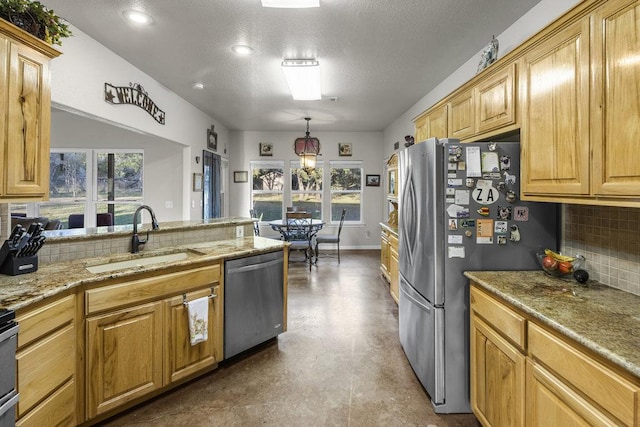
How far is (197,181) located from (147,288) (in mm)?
3602

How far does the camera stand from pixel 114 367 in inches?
72.4

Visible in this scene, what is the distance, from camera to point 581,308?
52.6 inches

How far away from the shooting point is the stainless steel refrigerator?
75.4 inches

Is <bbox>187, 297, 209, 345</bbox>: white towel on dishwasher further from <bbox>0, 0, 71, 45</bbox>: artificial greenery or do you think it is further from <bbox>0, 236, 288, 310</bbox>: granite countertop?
<bbox>0, 0, 71, 45</bbox>: artificial greenery

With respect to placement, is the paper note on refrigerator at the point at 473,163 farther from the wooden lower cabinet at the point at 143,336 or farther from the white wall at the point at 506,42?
the wooden lower cabinet at the point at 143,336

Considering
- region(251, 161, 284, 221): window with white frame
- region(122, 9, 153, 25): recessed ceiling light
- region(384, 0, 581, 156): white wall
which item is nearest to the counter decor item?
region(384, 0, 581, 156): white wall

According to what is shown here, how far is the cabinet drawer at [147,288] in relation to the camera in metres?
1.75

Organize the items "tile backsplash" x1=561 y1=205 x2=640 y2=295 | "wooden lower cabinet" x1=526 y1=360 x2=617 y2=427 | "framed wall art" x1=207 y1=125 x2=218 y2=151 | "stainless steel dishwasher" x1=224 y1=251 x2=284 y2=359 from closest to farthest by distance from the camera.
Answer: "wooden lower cabinet" x1=526 y1=360 x2=617 y2=427, "tile backsplash" x1=561 y1=205 x2=640 y2=295, "stainless steel dishwasher" x1=224 y1=251 x2=284 y2=359, "framed wall art" x1=207 y1=125 x2=218 y2=151

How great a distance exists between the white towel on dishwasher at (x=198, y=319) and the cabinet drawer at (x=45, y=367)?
64cm

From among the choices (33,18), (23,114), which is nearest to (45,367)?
(23,114)

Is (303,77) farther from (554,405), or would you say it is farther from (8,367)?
(554,405)

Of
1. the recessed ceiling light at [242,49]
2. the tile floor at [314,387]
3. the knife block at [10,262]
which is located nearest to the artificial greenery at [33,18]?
the knife block at [10,262]

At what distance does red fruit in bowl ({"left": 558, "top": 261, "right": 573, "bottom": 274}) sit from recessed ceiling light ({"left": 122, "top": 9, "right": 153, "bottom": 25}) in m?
3.38

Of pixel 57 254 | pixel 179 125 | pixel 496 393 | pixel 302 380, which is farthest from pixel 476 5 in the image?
pixel 179 125
